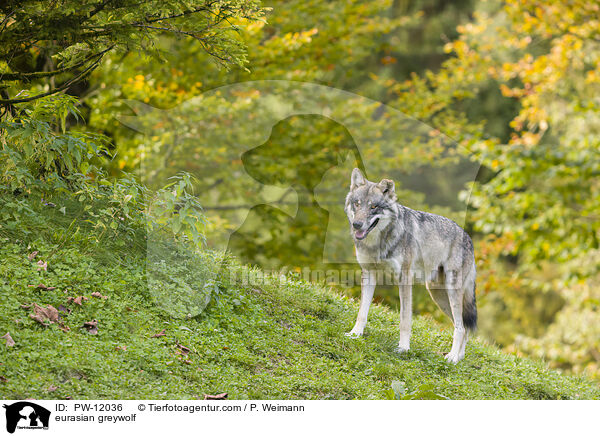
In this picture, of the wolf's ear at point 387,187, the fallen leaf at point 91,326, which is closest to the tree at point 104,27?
the wolf's ear at point 387,187

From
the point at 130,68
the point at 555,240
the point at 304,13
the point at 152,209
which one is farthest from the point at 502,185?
the point at 130,68

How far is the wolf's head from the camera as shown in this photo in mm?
5012

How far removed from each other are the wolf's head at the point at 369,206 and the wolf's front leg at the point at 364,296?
48 cm

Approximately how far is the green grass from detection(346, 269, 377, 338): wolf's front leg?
11 centimetres

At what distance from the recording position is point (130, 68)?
10.2m

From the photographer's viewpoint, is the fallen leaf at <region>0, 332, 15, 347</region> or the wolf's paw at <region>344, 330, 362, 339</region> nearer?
the fallen leaf at <region>0, 332, 15, 347</region>

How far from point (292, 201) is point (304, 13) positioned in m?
6.12

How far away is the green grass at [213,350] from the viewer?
4.08 meters

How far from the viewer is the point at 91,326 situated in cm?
458

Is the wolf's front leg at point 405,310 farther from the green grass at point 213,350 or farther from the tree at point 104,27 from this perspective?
the tree at point 104,27

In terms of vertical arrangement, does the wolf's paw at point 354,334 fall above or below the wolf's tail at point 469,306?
below

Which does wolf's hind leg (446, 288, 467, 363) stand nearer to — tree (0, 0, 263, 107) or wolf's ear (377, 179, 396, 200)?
wolf's ear (377, 179, 396, 200)

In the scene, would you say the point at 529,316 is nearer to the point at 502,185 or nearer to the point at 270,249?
the point at 502,185
